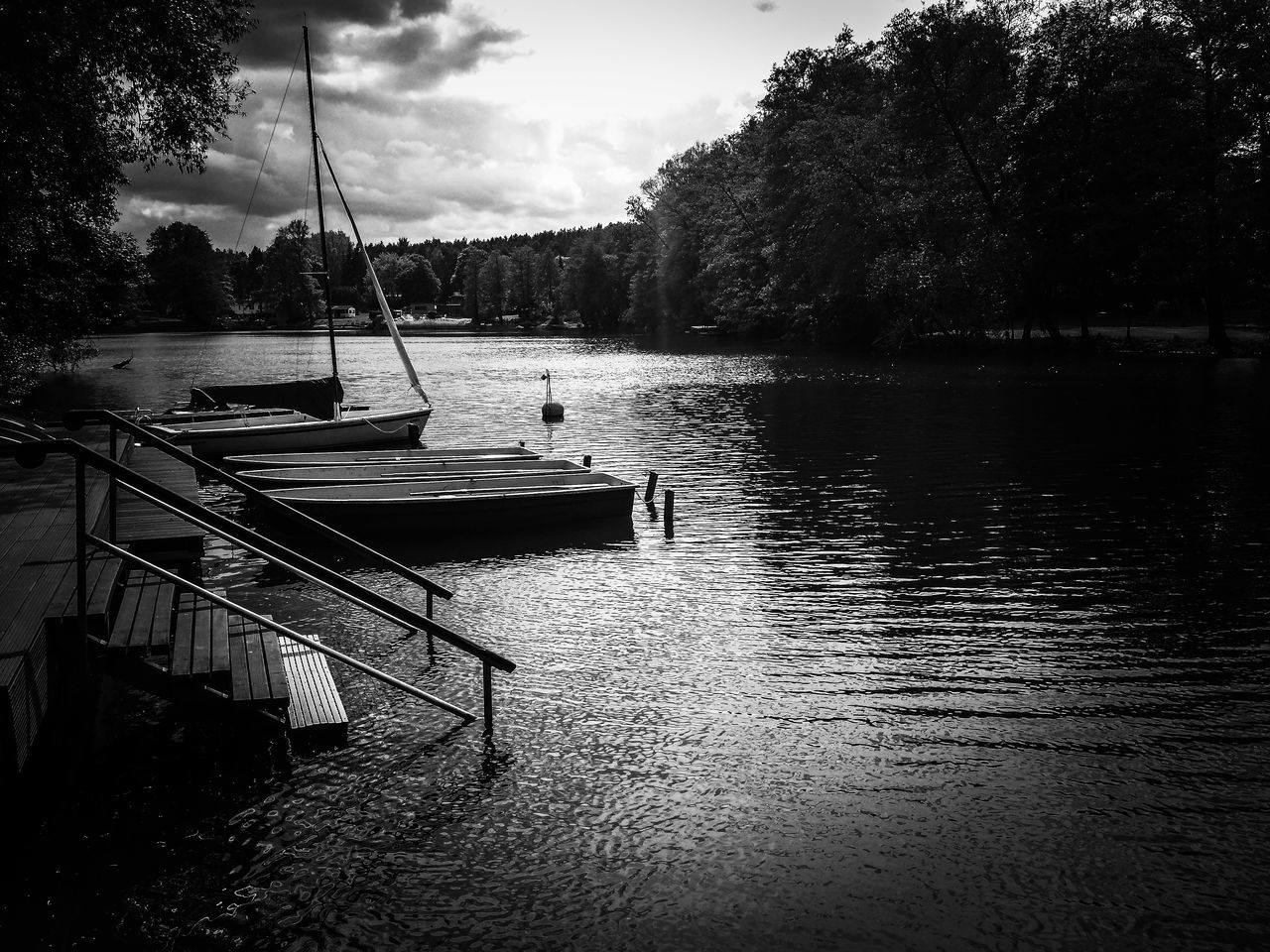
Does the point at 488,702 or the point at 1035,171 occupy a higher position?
the point at 1035,171

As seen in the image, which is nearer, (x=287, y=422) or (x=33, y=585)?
(x=33, y=585)

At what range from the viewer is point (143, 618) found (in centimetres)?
774

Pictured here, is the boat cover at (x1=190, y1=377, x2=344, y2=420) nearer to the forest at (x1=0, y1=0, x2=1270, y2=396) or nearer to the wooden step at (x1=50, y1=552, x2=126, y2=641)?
the forest at (x1=0, y1=0, x2=1270, y2=396)

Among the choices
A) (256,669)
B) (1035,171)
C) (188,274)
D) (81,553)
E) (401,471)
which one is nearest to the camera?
(81,553)

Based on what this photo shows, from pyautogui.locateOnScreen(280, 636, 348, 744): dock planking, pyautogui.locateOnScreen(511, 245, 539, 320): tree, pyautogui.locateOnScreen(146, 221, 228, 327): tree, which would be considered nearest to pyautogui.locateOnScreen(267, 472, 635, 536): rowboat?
pyautogui.locateOnScreen(280, 636, 348, 744): dock planking

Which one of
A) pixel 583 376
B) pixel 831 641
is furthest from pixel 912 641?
pixel 583 376

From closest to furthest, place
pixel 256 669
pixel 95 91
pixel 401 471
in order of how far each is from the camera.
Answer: pixel 256 669 → pixel 95 91 → pixel 401 471

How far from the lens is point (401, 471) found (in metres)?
20.8

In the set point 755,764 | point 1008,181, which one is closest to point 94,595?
point 755,764

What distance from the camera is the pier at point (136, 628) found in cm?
627

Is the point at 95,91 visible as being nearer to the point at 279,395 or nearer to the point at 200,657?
the point at 200,657

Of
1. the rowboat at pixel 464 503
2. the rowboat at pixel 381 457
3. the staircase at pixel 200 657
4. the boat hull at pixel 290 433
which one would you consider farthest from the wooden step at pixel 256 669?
the boat hull at pixel 290 433

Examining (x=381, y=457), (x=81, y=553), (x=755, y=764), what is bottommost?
(x=755, y=764)

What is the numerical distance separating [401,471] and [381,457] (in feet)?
7.09
